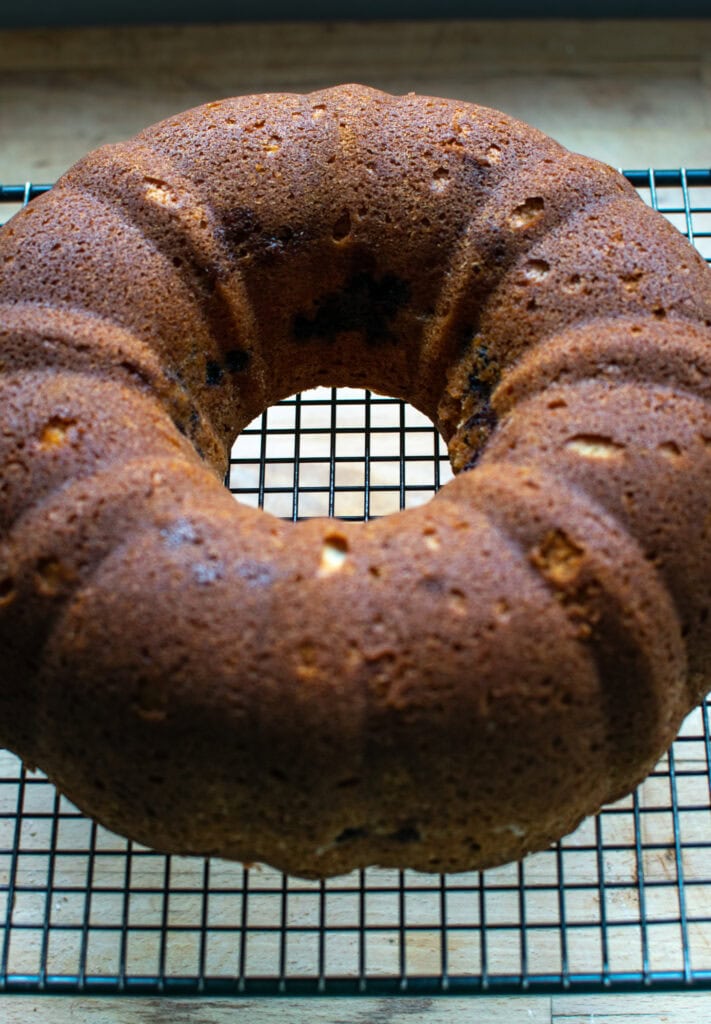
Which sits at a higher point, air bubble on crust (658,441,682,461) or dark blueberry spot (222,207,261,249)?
dark blueberry spot (222,207,261,249)

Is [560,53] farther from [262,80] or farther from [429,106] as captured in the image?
[429,106]

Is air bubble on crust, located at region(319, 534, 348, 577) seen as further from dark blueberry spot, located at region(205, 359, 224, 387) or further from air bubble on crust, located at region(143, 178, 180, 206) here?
air bubble on crust, located at region(143, 178, 180, 206)

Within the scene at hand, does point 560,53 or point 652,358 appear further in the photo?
point 560,53

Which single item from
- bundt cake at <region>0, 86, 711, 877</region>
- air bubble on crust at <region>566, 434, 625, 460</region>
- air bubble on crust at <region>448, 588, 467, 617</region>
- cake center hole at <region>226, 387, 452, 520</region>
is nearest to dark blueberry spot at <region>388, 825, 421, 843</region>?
bundt cake at <region>0, 86, 711, 877</region>

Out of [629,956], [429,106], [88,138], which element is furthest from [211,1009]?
[88,138]

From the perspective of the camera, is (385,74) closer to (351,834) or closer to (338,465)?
(338,465)
